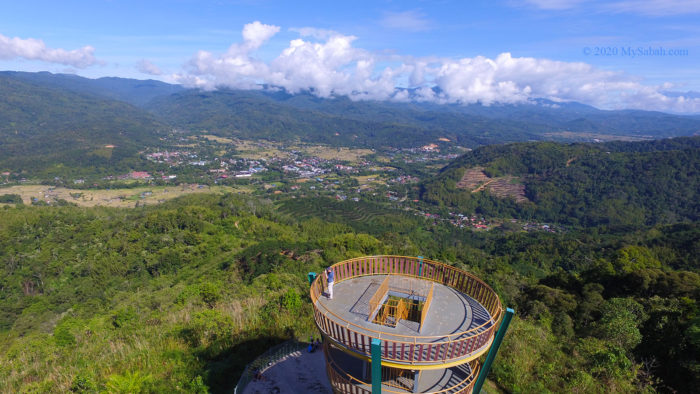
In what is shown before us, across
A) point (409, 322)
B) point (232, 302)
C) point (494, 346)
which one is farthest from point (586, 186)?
point (409, 322)

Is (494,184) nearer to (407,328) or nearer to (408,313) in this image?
(408,313)

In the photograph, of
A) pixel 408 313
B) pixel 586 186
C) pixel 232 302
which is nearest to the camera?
pixel 408 313

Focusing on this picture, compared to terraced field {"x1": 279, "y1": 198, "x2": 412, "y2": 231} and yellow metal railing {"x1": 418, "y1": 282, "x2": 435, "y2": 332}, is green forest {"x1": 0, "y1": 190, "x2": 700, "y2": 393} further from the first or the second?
terraced field {"x1": 279, "y1": 198, "x2": 412, "y2": 231}

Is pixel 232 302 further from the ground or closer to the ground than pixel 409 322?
closer to the ground

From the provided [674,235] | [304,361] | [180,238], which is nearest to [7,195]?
[180,238]

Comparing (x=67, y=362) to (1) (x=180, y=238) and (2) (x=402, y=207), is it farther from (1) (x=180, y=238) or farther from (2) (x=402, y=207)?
(2) (x=402, y=207)
